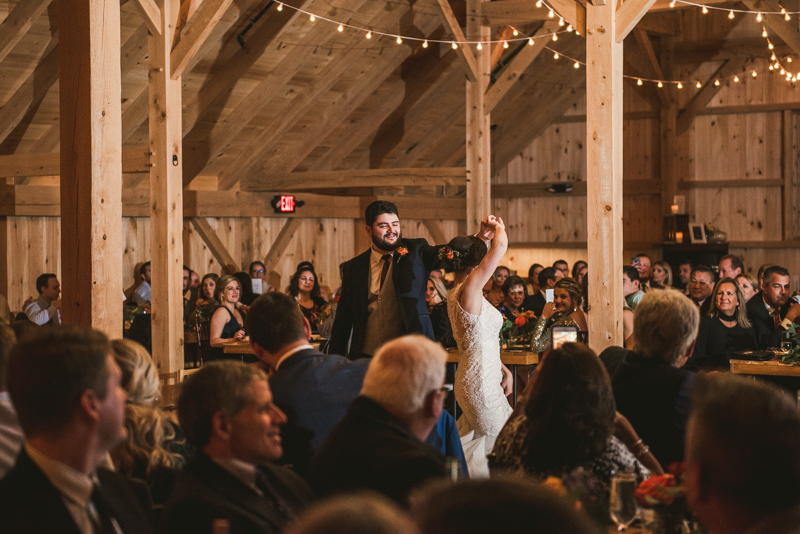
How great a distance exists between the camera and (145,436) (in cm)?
245

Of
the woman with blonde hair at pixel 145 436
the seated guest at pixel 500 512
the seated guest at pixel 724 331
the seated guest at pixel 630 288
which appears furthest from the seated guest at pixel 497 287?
the seated guest at pixel 500 512

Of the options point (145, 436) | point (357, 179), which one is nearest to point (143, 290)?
point (357, 179)

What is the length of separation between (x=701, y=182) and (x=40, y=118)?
8645mm

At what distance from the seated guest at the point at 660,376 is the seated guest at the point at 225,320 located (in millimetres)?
4527

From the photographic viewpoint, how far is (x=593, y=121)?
5090 mm

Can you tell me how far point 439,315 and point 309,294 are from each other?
1.98 meters

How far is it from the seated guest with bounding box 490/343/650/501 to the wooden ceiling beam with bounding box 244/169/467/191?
22.7 feet

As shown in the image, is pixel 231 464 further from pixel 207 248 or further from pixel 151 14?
pixel 207 248

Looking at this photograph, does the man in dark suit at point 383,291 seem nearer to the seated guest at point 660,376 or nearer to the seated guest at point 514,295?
the seated guest at point 660,376

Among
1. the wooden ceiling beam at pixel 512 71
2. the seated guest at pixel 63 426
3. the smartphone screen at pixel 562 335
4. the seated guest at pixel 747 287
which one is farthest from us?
the wooden ceiling beam at pixel 512 71

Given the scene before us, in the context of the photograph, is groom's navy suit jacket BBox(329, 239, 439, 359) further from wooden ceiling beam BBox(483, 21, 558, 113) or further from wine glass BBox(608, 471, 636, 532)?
wooden ceiling beam BBox(483, 21, 558, 113)

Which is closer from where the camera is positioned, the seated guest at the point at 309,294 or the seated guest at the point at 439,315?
the seated guest at the point at 439,315

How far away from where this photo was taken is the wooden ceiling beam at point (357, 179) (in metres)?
9.70

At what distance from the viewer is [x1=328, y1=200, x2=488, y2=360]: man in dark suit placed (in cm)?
452
